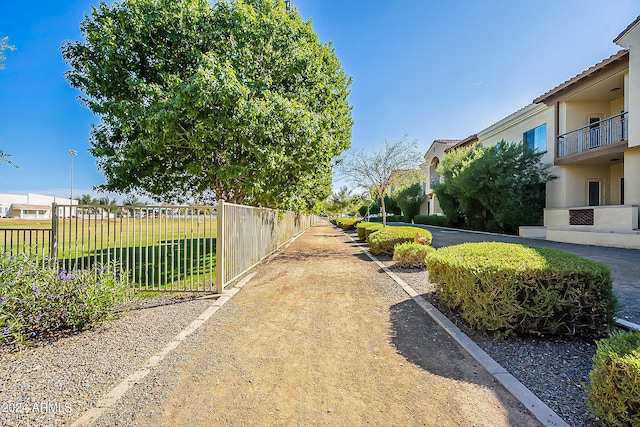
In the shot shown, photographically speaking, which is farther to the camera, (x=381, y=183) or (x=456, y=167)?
(x=456, y=167)

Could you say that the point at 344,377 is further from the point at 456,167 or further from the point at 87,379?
the point at 456,167

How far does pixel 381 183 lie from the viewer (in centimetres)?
1820

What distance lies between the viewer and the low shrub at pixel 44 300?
12.2 ft

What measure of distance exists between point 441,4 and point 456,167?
13142mm

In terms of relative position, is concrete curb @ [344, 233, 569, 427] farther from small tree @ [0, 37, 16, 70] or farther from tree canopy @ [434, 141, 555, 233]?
tree canopy @ [434, 141, 555, 233]

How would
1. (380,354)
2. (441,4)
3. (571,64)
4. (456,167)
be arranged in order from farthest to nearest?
(456,167)
(571,64)
(441,4)
(380,354)

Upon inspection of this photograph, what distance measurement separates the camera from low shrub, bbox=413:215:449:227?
27.2m

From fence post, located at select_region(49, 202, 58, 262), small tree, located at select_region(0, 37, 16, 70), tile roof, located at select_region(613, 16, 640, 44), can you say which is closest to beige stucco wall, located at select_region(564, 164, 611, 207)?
tile roof, located at select_region(613, 16, 640, 44)

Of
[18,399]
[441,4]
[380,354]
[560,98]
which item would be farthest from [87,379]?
[560,98]

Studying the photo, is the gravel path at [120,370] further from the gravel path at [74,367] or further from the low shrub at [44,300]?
the low shrub at [44,300]

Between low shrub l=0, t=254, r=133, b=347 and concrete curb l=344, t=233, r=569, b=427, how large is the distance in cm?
502

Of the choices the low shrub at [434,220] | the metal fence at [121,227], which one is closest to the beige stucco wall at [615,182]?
the low shrub at [434,220]

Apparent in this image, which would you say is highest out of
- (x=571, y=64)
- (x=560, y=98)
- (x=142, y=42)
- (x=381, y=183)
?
(x=571, y=64)

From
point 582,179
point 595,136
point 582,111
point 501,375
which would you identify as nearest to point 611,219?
point 582,179
